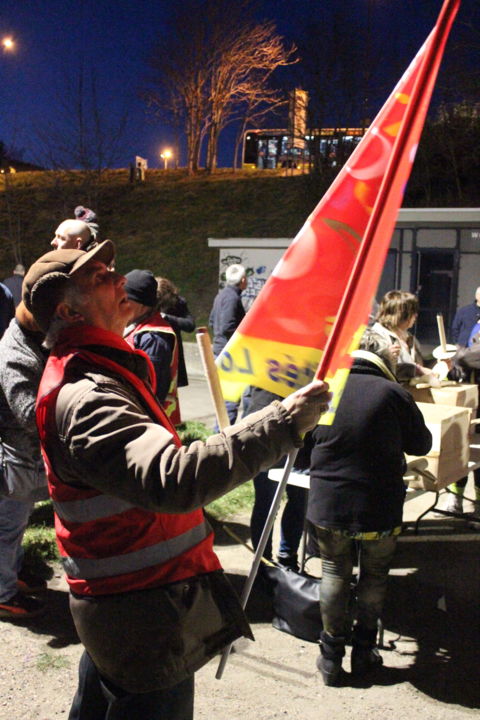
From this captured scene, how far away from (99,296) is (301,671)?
2.61m

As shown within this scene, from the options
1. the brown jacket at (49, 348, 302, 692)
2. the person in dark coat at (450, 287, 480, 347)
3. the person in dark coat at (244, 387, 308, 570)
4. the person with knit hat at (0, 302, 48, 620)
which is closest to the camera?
the brown jacket at (49, 348, 302, 692)

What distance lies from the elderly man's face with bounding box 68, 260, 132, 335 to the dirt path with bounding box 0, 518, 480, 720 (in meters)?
2.24

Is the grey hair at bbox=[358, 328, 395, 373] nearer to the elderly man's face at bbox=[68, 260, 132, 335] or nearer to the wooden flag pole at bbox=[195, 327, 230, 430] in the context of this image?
the wooden flag pole at bbox=[195, 327, 230, 430]

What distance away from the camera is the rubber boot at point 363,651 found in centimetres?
358

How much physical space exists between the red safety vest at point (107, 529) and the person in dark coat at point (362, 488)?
167 centimetres

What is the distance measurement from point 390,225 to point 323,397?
0.58 m

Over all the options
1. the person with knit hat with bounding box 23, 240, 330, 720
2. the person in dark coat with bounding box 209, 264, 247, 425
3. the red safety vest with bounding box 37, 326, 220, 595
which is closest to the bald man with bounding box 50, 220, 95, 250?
the person with knit hat with bounding box 23, 240, 330, 720

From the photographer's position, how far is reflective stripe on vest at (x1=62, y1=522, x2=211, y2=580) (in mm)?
1778

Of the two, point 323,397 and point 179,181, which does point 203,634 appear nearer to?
point 323,397

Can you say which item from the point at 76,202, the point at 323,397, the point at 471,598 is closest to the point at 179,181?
the point at 76,202

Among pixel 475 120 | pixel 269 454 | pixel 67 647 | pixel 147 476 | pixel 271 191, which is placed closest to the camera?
pixel 147 476

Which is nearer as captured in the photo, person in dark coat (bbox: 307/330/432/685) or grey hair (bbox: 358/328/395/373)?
person in dark coat (bbox: 307/330/432/685)

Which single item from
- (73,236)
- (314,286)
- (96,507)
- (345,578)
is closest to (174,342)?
(73,236)

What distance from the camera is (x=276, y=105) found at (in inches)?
1079
